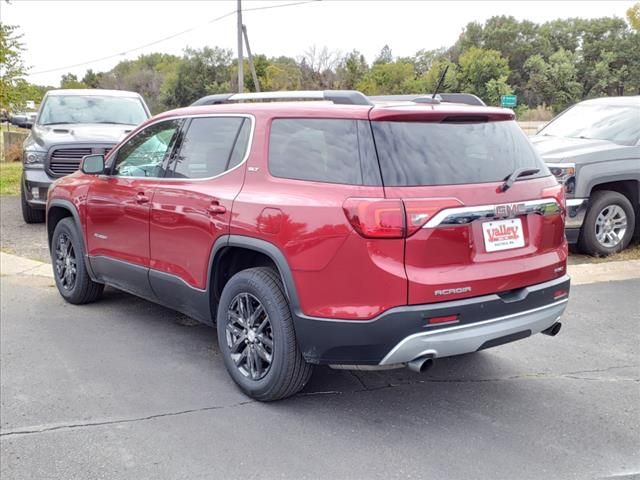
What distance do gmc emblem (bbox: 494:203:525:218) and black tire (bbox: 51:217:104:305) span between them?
390 cm

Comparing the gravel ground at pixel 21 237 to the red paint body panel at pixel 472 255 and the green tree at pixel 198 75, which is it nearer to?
the red paint body panel at pixel 472 255

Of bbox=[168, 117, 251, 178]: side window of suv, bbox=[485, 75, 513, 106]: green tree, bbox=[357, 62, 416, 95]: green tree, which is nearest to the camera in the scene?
bbox=[168, 117, 251, 178]: side window of suv

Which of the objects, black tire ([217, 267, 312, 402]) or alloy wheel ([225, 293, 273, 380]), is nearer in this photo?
black tire ([217, 267, 312, 402])

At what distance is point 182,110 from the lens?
16.5ft

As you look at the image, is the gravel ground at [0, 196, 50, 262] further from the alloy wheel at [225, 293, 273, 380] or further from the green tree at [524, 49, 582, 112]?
the green tree at [524, 49, 582, 112]

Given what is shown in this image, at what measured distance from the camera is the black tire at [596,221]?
772 centimetres

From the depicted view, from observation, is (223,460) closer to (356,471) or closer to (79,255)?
(356,471)

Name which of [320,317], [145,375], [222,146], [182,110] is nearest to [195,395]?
[145,375]

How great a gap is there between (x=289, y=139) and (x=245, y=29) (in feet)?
87.7

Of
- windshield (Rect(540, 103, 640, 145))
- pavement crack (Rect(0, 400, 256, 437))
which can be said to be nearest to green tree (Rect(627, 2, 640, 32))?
windshield (Rect(540, 103, 640, 145))

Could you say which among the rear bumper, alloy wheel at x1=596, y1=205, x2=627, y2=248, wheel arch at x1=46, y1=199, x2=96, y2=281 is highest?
wheel arch at x1=46, y1=199, x2=96, y2=281

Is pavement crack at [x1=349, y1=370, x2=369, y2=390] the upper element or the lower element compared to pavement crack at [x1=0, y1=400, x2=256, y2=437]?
lower

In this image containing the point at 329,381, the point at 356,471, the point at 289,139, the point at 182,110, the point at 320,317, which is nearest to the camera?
the point at 356,471

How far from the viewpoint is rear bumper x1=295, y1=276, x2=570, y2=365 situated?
133 inches
